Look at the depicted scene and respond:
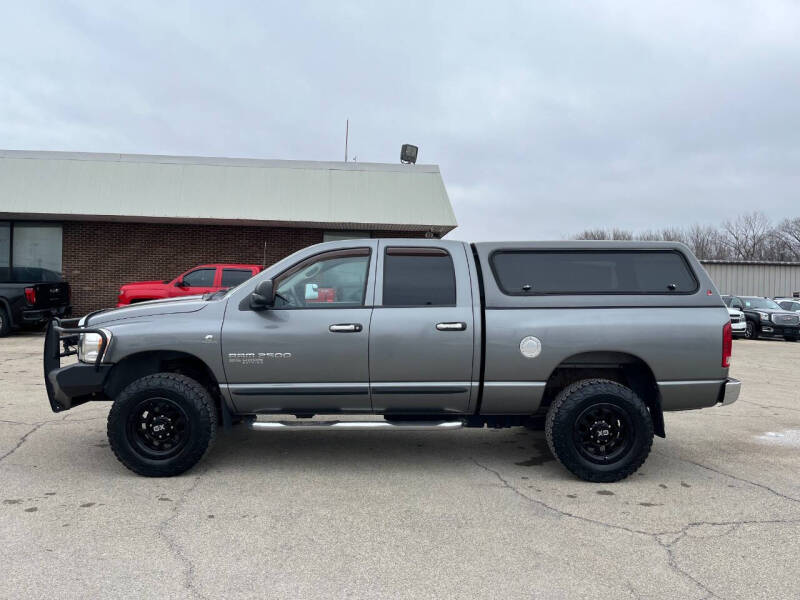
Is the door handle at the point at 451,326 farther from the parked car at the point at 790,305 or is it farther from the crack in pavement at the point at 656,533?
the parked car at the point at 790,305

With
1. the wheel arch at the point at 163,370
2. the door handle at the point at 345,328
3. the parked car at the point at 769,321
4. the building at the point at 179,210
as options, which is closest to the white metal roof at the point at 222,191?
the building at the point at 179,210

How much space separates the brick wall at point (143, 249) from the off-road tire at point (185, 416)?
1512 cm

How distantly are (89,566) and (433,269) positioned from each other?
123 inches

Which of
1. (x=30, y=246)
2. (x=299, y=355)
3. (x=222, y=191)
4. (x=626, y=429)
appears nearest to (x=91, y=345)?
(x=299, y=355)

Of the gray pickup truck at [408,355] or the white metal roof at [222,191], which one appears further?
the white metal roof at [222,191]

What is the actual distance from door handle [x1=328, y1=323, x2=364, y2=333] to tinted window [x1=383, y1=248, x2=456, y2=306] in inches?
11.7

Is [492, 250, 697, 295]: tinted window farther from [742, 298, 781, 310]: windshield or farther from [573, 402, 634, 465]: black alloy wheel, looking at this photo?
[742, 298, 781, 310]: windshield

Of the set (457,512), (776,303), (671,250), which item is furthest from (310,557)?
(776,303)

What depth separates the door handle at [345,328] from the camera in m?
5.00

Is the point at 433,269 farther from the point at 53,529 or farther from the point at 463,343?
the point at 53,529

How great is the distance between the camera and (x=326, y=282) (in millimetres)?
5242

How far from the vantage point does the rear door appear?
502 cm

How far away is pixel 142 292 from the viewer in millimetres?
15602

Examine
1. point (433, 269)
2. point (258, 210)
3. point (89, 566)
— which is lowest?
point (89, 566)
